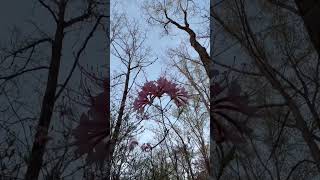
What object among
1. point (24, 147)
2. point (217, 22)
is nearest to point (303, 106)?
point (217, 22)

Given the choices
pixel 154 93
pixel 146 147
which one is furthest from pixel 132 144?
Answer: pixel 154 93

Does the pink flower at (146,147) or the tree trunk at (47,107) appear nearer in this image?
the tree trunk at (47,107)

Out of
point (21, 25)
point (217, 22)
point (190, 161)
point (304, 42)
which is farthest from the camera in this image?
point (190, 161)

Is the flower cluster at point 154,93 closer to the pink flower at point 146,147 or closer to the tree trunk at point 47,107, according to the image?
the pink flower at point 146,147

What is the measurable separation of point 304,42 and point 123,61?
935 millimetres

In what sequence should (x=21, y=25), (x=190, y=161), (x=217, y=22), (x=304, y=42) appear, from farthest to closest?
(x=190, y=161) → (x=217, y=22) → (x=21, y=25) → (x=304, y=42)

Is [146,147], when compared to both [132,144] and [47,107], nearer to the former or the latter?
[132,144]

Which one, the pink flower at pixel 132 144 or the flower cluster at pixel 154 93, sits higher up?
the flower cluster at pixel 154 93

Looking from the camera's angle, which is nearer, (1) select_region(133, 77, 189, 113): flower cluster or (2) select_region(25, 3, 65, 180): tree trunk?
(2) select_region(25, 3, 65, 180): tree trunk

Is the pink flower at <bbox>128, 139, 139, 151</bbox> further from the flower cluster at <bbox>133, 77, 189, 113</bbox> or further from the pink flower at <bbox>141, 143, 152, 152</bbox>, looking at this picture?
the flower cluster at <bbox>133, 77, 189, 113</bbox>

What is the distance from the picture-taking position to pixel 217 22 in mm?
2047

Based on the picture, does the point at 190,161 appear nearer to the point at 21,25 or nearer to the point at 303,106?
the point at 303,106

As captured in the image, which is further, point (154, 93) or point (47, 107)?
point (154, 93)

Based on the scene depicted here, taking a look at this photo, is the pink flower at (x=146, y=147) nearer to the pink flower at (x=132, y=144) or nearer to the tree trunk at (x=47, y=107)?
the pink flower at (x=132, y=144)
